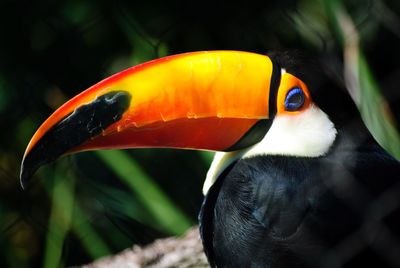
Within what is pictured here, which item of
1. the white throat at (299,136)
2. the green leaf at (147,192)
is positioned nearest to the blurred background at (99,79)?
the green leaf at (147,192)

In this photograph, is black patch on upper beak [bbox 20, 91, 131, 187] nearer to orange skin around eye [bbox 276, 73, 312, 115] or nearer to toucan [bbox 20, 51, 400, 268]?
toucan [bbox 20, 51, 400, 268]

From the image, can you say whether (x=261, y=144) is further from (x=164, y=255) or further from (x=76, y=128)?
(x=164, y=255)

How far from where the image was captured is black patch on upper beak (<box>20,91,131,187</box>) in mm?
1385

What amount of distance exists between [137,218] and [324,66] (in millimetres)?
923

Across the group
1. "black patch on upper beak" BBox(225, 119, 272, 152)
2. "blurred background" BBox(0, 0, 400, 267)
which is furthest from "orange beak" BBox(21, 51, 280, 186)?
"blurred background" BBox(0, 0, 400, 267)

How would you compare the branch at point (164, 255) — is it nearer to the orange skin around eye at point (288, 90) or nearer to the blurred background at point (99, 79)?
the blurred background at point (99, 79)

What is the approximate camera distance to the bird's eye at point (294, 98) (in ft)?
5.19

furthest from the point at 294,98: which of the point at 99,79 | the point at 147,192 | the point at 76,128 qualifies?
the point at 99,79

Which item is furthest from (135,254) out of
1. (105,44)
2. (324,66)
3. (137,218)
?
(324,66)

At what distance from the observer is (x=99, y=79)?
246cm

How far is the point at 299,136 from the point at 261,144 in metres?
0.07

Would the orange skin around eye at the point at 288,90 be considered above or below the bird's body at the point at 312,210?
above

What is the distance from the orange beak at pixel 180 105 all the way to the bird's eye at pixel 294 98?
0.03 m

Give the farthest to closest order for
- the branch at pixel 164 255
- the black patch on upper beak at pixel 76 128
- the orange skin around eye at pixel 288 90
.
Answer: the branch at pixel 164 255
the orange skin around eye at pixel 288 90
the black patch on upper beak at pixel 76 128
